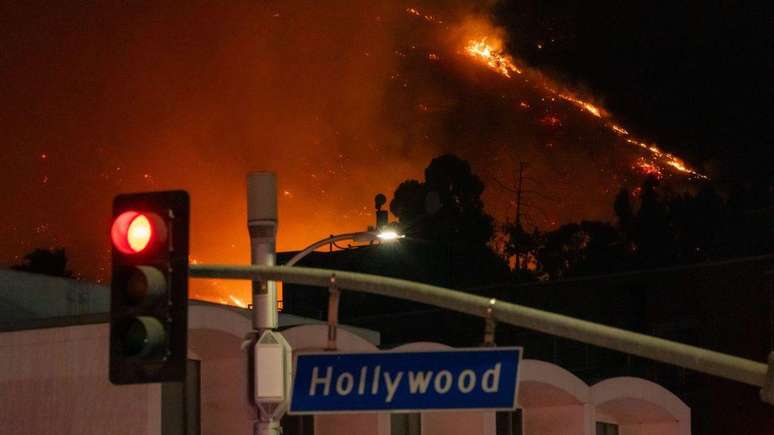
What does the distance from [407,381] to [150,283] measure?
2748 millimetres

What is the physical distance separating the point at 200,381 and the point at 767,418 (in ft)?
98.6

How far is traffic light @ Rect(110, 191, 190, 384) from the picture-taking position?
9.12m

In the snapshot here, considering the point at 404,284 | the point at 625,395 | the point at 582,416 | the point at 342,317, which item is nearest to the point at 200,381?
the point at 582,416

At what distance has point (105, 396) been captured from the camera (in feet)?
76.2

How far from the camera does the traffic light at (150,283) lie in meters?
9.12

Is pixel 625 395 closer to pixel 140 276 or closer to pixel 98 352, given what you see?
pixel 98 352

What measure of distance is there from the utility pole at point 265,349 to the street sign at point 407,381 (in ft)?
3.97

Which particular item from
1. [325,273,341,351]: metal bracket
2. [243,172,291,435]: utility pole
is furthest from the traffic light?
[243,172,291,435]: utility pole

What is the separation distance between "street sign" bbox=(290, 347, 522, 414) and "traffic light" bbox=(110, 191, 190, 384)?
2.23 metres

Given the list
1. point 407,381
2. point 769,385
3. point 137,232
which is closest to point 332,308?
point 407,381

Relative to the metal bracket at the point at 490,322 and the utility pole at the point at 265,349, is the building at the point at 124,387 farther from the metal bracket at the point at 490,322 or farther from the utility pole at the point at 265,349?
the metal bracket at the point at 490,322

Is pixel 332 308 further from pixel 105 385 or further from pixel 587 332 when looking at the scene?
pixel 105 385

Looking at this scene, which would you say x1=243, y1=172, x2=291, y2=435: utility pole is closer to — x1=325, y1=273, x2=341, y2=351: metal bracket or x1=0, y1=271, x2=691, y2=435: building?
x1=325, y1=273, x2=341, y2=351: metal bracket

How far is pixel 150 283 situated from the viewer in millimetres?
9156
